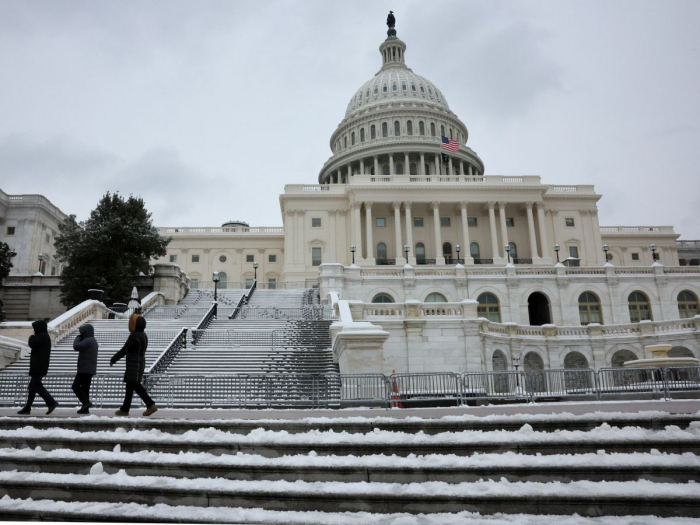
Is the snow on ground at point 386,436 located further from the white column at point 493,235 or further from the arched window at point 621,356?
the white column at point 493,235

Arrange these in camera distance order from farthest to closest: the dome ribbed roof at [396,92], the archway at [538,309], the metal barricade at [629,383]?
the dome ribbed roof at [396,92] < the archway at [538,309] < the metal barricade at [629,383]

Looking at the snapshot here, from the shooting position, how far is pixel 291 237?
72.2 meters

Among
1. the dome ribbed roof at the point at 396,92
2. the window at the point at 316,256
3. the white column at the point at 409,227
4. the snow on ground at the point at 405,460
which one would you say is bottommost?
the snow on ground at the point at 405,460

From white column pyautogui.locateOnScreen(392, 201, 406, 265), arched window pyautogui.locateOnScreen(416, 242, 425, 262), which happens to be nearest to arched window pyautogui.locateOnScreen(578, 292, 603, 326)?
white column pyautogui.locateOnScreen(392, 201, 406, 265)

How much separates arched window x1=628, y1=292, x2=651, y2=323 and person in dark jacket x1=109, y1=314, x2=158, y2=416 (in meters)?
40.0

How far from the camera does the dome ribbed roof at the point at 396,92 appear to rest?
10206 cm

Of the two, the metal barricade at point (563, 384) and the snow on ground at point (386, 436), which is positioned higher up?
the metal barricade at point (563, 384)

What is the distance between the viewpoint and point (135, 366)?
1171 cm

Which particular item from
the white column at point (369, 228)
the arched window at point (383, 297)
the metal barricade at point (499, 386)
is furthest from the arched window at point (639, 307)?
the white column at point (369, 228)

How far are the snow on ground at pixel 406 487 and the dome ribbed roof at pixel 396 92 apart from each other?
96.7 meters

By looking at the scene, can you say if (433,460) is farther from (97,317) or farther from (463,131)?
(463,131)

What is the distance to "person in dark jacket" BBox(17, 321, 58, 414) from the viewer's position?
12.2 metres

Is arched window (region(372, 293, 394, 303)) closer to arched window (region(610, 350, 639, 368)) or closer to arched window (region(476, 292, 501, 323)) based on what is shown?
arched window (region(476, 292, 501, 323))

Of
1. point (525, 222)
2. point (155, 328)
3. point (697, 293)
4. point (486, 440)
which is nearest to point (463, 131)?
point (525, 222)
